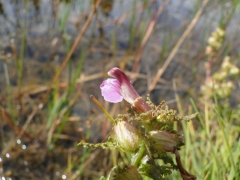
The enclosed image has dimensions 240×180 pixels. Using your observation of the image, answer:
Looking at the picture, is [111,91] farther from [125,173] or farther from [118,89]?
[125,173]

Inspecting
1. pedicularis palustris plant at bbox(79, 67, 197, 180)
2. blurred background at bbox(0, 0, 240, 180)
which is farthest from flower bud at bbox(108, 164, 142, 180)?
blurred background at bbox(0, 0, 240, 180)

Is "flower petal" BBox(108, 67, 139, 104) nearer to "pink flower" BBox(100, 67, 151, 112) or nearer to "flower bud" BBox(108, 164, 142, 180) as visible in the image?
"pink flower" BBox(100, 67, 151, 112)

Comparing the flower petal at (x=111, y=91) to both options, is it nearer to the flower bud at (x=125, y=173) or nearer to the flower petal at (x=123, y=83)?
the flower petal at (x=123, y=83)

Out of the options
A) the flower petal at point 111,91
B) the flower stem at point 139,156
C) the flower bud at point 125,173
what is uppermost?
the flower petal at point 111,91

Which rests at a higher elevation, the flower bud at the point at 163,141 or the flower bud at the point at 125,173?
the flower bud at the point at 163,141

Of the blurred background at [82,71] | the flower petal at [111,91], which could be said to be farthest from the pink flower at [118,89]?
the blurred background at [82,71]

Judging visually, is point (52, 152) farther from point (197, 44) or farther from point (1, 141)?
point (197, 44)
